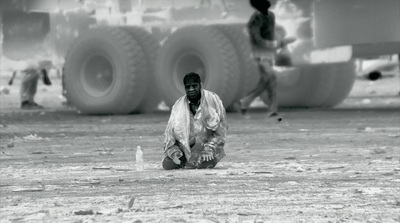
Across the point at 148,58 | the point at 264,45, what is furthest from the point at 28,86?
the point at 264,45

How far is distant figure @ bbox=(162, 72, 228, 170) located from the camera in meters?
8.86

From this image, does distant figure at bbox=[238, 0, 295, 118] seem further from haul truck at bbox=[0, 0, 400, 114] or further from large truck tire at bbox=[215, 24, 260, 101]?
large truck tire at bbox=[215, 24, 260, 101]

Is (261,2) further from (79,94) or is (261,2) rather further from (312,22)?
(79,94)

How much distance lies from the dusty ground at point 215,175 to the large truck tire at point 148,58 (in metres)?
2.22

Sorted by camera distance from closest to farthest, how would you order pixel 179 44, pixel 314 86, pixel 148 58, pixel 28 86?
pixel 179 44 < pixel 148 58 < pixel 314 86 < pixel 28 86

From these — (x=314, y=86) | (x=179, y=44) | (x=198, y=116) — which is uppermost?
(x=198, y=116)

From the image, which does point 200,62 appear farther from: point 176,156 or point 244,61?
point 176,156

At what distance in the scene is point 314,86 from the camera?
19109 mm

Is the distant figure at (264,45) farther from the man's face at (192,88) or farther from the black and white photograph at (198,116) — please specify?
the man's face at (192,88)

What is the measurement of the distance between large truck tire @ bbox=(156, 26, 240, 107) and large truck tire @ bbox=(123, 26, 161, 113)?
0.85ft

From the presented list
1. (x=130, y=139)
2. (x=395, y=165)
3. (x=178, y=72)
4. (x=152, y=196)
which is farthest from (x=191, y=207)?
(x=178, y=72)

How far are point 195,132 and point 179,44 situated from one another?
8340 mm

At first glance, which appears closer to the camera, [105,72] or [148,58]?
[148,58]

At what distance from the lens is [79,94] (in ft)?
59.4
